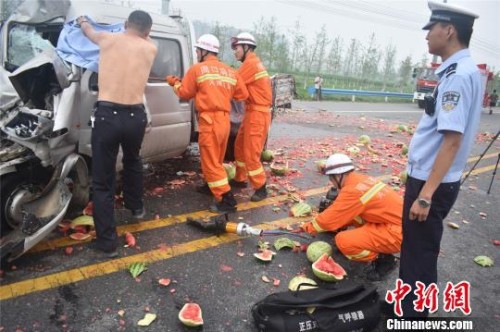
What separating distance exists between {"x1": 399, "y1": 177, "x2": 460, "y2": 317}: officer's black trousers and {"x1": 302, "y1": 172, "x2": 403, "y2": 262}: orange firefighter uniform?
0.70 metres

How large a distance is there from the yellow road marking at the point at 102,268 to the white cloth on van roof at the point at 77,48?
6.28 feet

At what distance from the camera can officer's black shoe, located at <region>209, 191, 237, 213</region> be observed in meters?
5.02

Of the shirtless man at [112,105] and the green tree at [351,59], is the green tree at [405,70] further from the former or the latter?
the shirtless man at [112,105]

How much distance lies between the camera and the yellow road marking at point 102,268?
315 cm

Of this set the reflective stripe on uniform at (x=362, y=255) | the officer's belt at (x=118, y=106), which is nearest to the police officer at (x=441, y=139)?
the reflective stripe on uniform at (x=362, y=255)

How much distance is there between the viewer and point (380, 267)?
4004 millimetres

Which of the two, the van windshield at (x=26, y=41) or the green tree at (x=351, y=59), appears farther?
the green tree at (x=351, y=59)

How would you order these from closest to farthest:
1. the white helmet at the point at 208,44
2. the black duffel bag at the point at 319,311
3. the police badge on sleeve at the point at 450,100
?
the police badge on sleeve at the point at 450,100 < the black duffel bag at the point at 319,311 < the white helmet at the point at 208,44

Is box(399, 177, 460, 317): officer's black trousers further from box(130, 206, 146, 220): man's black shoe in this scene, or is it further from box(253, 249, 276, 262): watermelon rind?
box(130, 206, 146, 220): man's black shoe

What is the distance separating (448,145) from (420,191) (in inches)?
16.2

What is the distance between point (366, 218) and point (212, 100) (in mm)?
2215

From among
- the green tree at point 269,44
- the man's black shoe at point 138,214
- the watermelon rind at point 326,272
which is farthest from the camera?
the green tree at point 269,44

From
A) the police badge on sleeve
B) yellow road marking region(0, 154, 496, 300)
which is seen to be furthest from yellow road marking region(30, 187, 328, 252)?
the police badge on sleeve

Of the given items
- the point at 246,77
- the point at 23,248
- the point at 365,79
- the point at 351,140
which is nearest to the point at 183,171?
the point at 246,77
